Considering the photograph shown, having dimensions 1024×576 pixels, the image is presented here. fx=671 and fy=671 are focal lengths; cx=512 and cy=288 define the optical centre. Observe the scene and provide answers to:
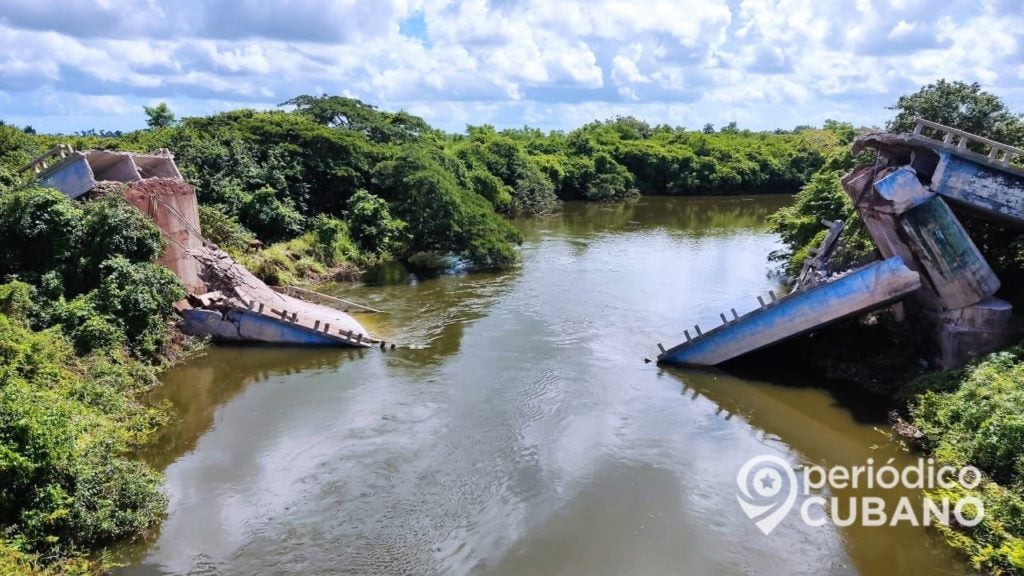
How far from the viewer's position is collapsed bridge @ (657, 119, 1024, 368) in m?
15.7

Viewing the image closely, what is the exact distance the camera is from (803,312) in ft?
57.1

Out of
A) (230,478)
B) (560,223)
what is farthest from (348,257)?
(560,223)

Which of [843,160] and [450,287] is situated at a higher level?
[843,160]

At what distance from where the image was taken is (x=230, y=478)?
13.7 m

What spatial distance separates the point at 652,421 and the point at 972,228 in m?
10.8

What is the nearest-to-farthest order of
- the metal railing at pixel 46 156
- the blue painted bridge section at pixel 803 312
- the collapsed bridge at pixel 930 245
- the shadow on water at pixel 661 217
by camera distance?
the collapsed bridge at pixel 930 245, the blue painted bridge section at pixel 803 312, the metal railing at pixel 46 156, the shadow on water at pixel 661 217

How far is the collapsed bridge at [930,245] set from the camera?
15680mm

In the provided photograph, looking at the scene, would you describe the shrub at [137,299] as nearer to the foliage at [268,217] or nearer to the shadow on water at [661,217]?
the foliage at [268,217]

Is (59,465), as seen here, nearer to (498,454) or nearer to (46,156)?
(498,454)

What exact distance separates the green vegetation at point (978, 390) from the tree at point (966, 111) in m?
0.03

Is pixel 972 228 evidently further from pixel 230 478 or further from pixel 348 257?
pixel 348 257

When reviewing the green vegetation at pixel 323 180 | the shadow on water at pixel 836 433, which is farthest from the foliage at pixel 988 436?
the green vegetation at pixel 323 180

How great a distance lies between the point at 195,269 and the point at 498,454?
12.8m

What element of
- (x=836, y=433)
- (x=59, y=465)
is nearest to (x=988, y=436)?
(x=836, y=433)
